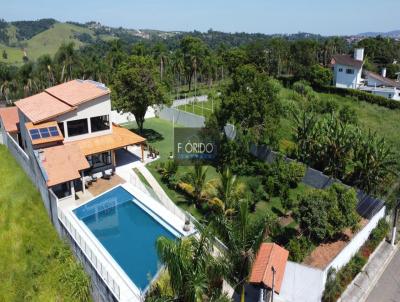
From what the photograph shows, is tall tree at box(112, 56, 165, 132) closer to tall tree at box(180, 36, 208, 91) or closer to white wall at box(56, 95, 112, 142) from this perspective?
white wall at box(56, 95, 112, 142)

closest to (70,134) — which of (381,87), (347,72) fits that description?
(381,87)

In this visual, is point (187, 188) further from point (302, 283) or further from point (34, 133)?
point (34, 133)

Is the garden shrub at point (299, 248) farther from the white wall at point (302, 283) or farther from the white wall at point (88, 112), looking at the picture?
the white wall at point (88, 112)

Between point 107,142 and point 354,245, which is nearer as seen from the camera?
point 354,245

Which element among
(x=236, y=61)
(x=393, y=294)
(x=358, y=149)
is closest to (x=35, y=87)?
(x=236, y=61)

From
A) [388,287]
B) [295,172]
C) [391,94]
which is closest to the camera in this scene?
[388,287]

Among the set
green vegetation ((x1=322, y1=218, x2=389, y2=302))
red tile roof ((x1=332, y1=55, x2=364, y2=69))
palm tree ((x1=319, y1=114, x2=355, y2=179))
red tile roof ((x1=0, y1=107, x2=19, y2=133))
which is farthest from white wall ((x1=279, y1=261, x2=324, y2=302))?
red tile roof ((x1=332, y1=55, x2=364, y2=69))

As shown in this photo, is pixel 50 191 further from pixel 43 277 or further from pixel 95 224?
pixel 43 277
